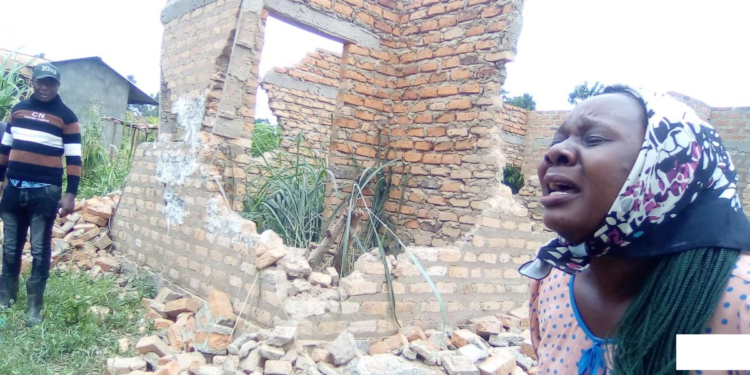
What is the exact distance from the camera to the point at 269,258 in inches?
165

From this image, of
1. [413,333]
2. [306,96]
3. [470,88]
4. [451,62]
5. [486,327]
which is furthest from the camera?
[306,96]

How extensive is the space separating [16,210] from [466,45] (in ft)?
12.7

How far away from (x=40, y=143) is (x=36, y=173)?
223 mm

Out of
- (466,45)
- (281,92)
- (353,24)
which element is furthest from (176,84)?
(281,92)

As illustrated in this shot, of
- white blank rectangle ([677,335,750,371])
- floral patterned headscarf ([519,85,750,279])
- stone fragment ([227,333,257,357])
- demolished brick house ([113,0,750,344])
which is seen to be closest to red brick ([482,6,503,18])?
demolished brick house ([113,0,750,344])

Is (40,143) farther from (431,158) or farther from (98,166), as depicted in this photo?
(98,166)

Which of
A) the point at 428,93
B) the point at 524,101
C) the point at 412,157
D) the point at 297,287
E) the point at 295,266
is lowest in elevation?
the point at 297,287

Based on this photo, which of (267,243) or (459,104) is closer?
(267,243)

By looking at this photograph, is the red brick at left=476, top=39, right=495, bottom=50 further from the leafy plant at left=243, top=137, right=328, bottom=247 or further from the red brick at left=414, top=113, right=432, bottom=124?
the leafy plant at left=243, top=137, right=328, bottom=247

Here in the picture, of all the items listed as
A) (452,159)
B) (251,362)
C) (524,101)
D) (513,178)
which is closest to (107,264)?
(251,362)

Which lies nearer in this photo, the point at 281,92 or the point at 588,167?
the point at 588,167

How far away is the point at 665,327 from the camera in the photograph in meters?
1.17

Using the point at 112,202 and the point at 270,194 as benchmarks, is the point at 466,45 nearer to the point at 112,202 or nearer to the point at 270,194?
the point at 270,194

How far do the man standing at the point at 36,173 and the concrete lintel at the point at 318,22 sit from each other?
183 cm
